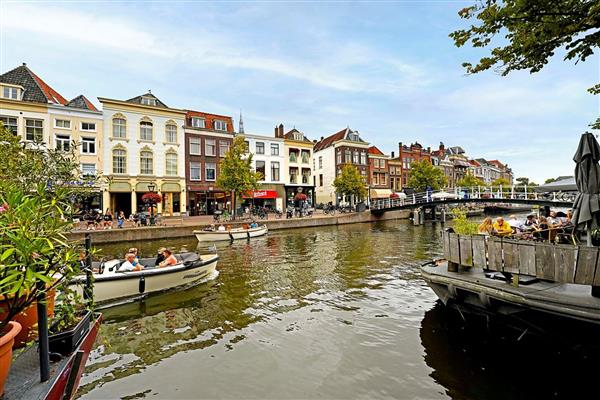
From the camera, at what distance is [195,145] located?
3506 centimetres

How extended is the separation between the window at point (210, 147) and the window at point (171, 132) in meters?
3.22

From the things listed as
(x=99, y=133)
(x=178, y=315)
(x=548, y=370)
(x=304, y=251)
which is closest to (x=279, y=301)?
(x=178, y=315)

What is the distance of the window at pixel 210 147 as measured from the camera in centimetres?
3568

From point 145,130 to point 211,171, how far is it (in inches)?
298

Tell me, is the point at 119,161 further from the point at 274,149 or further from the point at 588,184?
the point at 588,184

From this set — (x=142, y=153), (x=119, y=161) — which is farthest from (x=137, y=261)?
(x=142, y=153)

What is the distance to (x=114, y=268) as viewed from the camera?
9.42m

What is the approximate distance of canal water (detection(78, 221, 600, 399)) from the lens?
5.03 meters

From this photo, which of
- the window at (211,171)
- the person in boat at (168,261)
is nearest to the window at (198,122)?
the window at (211,171)

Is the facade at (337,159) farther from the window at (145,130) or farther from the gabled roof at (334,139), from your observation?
the window at (145,130)

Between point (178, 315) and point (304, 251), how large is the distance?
10026 millimetres

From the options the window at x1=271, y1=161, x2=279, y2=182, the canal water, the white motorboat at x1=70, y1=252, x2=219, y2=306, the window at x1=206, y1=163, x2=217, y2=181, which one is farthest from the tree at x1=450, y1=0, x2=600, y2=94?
the window at x1=271, y1=161, x2=279, y2=182

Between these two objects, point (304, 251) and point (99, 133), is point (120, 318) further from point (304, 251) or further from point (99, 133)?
point (99, 133)

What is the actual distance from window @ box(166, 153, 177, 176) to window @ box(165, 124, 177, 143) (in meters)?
1.56
